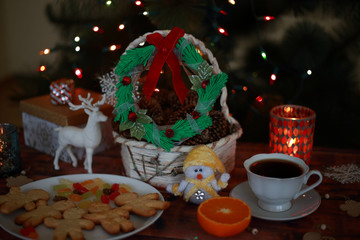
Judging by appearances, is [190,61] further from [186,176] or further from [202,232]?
[202,232]

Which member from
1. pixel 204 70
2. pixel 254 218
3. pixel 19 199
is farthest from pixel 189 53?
pixel 19 199

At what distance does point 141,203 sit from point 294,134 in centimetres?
44

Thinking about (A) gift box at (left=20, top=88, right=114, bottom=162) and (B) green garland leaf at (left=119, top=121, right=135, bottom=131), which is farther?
(A) gift box at (left=20, top=88, right=114, bottom=162)

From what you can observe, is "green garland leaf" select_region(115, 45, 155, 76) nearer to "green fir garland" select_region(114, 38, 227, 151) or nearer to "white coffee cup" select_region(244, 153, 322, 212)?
"green fir garland" select_region(114, 38, 227, 151)

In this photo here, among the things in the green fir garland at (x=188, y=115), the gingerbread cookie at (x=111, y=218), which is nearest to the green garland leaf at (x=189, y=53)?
the green fir garland at (x=188, y=115)

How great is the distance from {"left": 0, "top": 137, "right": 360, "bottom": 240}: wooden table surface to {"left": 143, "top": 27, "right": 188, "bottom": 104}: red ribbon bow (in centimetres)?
26

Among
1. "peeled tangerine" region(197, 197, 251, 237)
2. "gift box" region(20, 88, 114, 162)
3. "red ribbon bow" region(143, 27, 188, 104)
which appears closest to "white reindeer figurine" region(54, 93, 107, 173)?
"gift box" region(20, 88, 114, 162)

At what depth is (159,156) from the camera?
100 cm

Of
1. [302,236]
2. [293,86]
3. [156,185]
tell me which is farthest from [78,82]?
[302,236]

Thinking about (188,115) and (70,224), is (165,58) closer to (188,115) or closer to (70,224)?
(188,115)

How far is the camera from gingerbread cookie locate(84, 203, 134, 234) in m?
0.82

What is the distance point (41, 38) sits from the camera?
1.93 m

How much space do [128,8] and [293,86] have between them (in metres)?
0.57

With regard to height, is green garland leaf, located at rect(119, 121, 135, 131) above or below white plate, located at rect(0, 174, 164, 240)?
above
